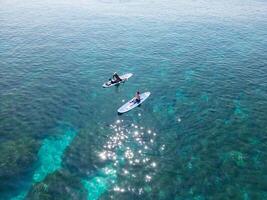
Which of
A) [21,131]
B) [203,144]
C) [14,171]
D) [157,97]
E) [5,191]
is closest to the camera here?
[5,191]

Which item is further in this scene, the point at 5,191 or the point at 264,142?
the point at 264,142

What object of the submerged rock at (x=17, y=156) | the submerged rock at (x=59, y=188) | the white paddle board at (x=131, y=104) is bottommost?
the submerged rock at (x=59, y=188)

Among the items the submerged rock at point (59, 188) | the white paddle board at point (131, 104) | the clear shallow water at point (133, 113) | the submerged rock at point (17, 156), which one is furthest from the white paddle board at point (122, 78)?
the submerged rock at point (59, 188)

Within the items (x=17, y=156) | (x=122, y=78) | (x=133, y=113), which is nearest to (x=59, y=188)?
(x=17, y=156)

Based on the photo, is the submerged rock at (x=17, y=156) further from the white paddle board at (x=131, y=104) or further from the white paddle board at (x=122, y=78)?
the white paddle board at (x=122, y=78)

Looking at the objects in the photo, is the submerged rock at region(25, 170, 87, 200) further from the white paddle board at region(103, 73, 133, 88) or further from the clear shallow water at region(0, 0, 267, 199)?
the white paddle board at region(103, 73, 133, 88)

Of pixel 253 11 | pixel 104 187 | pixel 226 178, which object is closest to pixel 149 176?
pixel 104 187

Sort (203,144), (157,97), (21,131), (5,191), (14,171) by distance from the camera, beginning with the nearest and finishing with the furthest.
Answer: (5,191), (14,171), (203,144), (21,131), (157,97)

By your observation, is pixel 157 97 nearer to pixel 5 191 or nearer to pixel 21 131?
pixel 21 131

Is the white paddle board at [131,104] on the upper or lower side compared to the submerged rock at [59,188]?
upper

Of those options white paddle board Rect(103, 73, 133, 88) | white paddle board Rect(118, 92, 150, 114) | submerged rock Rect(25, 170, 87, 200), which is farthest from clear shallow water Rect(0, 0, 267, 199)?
white paddle board Rect(103, 73, 133, 88)
